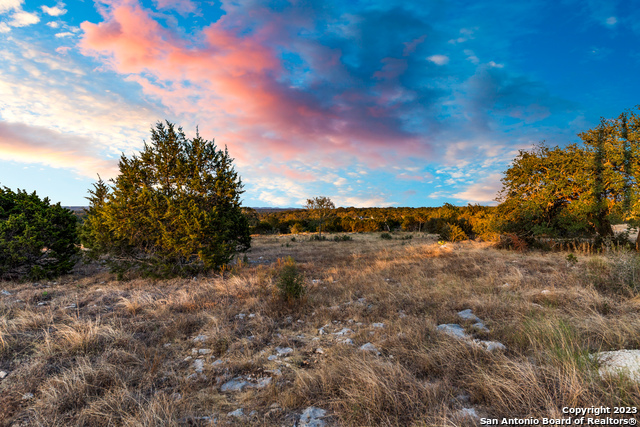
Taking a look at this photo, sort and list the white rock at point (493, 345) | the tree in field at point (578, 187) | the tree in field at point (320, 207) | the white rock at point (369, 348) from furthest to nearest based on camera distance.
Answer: the tree in field at point (320, 207)
the tree in field at point (578, 187)
the white rock at point (369, 348)
the white rock at point (493, 345)

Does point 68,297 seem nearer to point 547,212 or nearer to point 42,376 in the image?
point 42,376

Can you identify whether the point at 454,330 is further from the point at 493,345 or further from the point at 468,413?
the point at 468,413

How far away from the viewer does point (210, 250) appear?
9266mm

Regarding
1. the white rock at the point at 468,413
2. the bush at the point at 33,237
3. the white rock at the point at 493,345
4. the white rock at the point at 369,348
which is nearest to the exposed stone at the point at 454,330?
the white rock at the point at 493,345

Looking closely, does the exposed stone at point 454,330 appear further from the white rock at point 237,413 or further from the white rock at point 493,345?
the white rock at point 237,413

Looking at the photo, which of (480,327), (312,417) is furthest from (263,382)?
(480,327)

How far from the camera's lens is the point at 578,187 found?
1459cm

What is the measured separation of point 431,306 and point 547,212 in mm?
15687

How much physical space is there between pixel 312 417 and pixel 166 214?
27.7 ft

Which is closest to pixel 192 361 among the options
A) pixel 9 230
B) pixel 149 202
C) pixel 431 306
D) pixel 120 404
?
pixel 120 404

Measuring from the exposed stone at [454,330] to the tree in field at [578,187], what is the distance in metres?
13.5

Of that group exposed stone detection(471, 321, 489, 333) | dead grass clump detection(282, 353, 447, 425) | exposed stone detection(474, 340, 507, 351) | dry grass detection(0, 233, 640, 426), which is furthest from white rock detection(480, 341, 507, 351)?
dead grass clump detection(282, 353, 447, 425)

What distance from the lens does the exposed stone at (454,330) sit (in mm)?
4047

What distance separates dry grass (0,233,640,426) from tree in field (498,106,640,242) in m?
9.42
